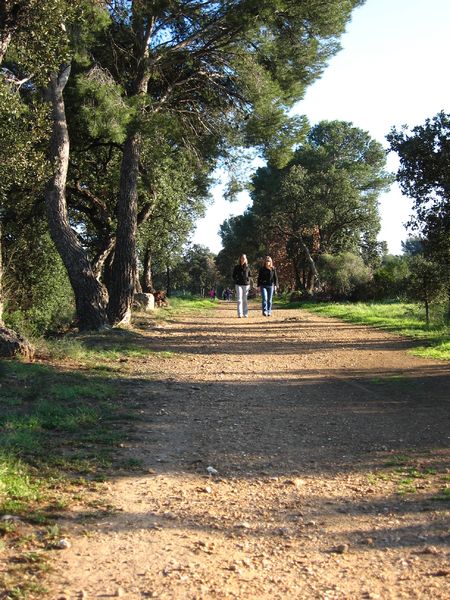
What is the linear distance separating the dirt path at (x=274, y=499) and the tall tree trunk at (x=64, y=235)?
15.8 ft

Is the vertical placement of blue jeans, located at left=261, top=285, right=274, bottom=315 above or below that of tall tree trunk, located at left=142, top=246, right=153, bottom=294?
below

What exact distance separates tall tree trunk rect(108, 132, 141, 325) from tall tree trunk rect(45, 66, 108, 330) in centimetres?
164

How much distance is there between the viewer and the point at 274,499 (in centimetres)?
375

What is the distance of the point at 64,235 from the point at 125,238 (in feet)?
7.30

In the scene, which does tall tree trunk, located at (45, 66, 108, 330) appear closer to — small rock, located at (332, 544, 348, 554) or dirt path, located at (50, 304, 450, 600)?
dirt path, located at (50, 304, 450, 600)

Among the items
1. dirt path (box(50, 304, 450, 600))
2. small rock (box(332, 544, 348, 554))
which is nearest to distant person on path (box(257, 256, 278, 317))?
dirt path (box(50, 304, 450, 600))

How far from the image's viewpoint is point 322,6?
14.1 metres

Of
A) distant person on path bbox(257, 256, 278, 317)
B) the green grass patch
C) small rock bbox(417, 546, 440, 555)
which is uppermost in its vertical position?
distant person on path bbox(257, 256, 278, 317)

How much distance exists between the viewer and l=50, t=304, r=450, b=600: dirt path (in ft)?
8.91

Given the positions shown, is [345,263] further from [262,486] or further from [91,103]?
[262,486]

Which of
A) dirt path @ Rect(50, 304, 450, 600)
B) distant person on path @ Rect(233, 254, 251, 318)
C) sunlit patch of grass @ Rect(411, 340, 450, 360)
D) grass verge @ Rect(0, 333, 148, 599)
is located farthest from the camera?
distant person on path @ Rect(233, 254, 251, 318)

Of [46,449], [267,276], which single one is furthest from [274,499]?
[267,276]

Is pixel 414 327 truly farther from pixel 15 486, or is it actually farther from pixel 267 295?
pixel 15 486

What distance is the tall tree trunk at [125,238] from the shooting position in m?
13.9
